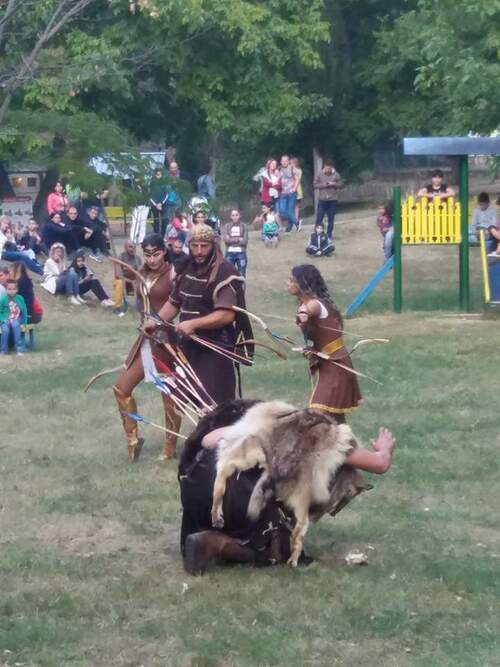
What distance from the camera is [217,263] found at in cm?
930

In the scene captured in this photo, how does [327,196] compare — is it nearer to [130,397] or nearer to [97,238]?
[97,238]

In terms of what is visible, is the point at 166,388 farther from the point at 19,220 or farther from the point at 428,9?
the point at 19,220

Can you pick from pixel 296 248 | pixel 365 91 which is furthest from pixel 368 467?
pixel 365 91

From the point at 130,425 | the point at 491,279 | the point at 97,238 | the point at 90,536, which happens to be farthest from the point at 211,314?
the point at 97,238

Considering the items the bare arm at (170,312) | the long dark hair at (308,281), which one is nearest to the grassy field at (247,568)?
the bare arm at (170,312)

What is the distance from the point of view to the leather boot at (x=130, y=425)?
1027cm

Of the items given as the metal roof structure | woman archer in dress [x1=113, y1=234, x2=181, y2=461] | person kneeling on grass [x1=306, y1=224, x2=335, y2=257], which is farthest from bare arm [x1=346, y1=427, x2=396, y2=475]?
person kneeling on grass [x1=306, y1=224, x2=335, y2=257]

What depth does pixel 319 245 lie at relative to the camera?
2831cm

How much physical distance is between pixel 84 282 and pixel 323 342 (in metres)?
14.7

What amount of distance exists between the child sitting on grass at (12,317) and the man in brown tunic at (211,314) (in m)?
8.46

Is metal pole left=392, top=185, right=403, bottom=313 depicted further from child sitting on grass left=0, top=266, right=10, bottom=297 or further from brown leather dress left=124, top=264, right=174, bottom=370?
brown leather dress left=124, top=264, right=174, bottom=370

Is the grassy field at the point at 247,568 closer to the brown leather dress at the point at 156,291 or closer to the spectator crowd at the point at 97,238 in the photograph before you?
the brown leather dress at the point at 156,291

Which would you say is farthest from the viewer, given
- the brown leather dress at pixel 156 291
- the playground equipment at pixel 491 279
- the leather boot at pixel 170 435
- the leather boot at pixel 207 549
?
the playground equipment at pixel 491 279

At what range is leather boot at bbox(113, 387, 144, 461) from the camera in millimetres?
10273
